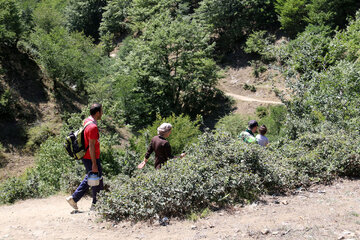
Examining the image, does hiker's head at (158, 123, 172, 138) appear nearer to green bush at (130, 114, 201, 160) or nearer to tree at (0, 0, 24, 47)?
green bush at (130, 114, 201, 160)

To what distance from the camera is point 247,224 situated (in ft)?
12.8

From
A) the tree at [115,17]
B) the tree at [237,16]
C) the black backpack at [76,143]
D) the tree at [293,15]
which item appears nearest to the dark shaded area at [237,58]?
the tree at [237,16]

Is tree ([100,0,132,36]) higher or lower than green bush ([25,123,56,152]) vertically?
higher

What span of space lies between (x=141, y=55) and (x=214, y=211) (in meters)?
21.5

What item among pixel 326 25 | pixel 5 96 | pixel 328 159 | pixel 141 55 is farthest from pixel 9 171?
pixel 326 25

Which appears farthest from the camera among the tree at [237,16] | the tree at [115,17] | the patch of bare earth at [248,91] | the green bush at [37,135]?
the tree at [115,17]

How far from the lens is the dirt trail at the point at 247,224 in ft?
11.9

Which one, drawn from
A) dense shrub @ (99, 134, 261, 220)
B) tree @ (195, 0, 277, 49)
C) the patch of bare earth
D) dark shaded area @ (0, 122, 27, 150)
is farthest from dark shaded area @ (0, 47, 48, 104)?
dense shrub @ (99, 134, 261, 220)

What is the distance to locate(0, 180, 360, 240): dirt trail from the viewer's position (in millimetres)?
3635

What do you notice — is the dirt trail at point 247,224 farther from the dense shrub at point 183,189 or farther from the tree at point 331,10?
the tree at point 331,10

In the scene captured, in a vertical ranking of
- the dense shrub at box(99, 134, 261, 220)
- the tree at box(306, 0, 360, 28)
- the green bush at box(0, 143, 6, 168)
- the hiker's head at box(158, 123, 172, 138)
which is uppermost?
the tree at box(306, 0, 360, 28)

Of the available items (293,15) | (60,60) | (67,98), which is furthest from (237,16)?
(67,98)

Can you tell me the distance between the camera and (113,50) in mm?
40750

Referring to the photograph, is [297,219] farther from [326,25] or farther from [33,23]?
[33,23]
